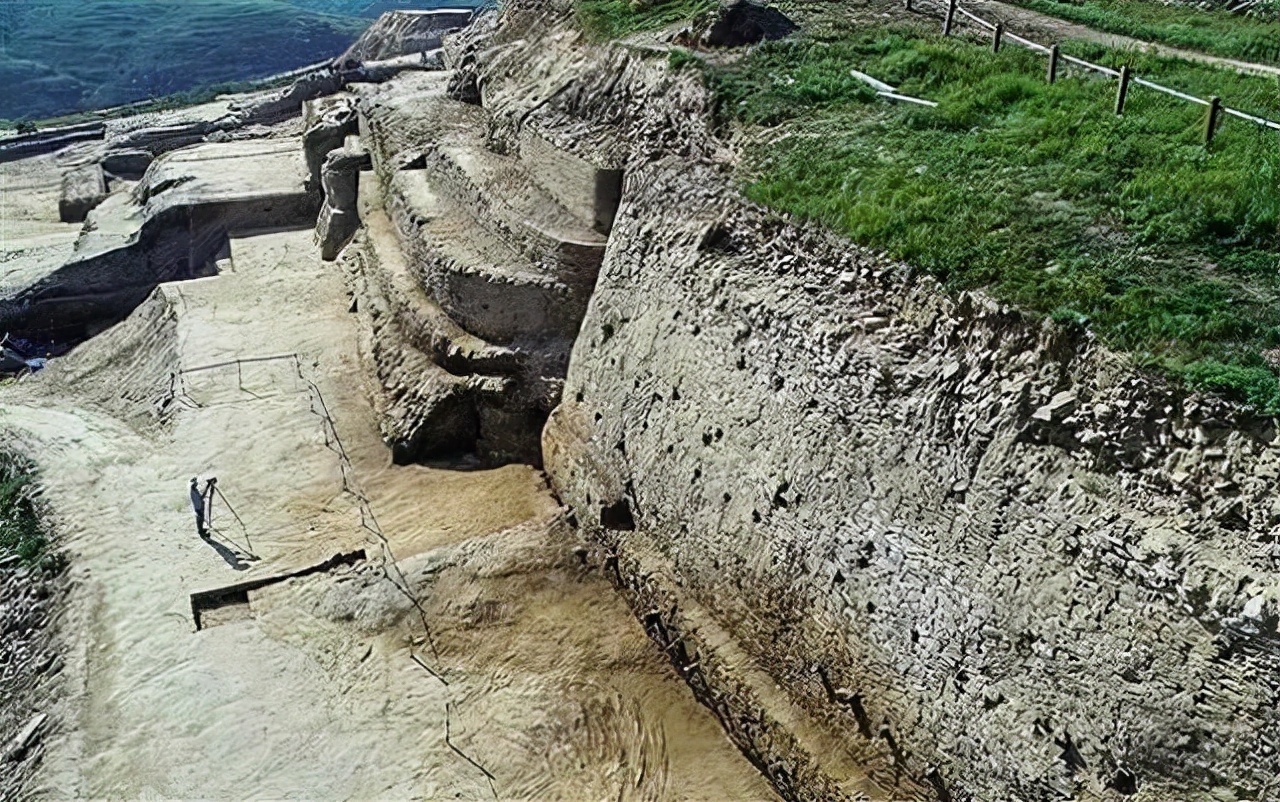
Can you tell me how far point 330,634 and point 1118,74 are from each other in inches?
468

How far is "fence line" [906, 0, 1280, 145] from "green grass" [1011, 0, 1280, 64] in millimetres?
1725

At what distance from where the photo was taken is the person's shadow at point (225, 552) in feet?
46.2

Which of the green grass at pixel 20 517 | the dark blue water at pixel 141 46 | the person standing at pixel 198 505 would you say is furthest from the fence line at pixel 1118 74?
the dark blue water at pixel 141 46

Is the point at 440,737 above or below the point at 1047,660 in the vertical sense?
below

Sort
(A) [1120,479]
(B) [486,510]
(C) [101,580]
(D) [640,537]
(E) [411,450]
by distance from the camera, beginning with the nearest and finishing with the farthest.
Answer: (A) [1120,479], (D) [640,537], (C) [101,580], (B) [486,510], (E) [411,450]

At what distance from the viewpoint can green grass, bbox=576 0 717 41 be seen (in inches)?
725

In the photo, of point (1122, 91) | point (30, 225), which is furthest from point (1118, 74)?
point (30, 225)

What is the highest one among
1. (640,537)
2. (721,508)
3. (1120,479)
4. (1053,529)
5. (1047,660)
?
(1120,479)

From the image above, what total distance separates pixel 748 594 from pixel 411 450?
7215mm

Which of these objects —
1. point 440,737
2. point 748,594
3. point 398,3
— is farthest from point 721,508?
point 398,3

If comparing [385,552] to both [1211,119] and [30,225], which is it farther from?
[30,225]

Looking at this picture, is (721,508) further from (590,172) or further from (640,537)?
(590,172)

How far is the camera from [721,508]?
1152cm

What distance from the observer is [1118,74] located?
1277 cm
